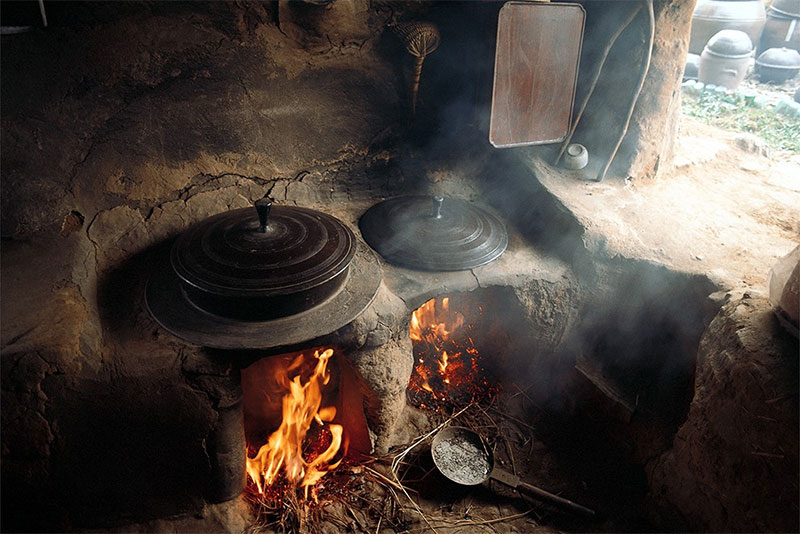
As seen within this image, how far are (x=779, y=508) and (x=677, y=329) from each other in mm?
1180

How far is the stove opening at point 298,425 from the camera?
3129 mm

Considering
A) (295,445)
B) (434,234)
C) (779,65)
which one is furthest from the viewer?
(779,65)

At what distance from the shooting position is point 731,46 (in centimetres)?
747

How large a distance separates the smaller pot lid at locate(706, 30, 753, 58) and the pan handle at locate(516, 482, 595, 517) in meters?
7.60

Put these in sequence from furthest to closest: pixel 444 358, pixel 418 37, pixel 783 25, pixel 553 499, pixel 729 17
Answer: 1. pixel 783 25
2. pixel 729 17
3. pixel 444 358
4. pixel 418 37
5. pixel 553 499

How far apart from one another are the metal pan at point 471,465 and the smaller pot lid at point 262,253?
152cm

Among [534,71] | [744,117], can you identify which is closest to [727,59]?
[744,117]

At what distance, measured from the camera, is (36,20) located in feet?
7.21

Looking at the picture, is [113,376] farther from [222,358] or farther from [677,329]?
[677,329]

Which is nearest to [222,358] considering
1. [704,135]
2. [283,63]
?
[283,63]

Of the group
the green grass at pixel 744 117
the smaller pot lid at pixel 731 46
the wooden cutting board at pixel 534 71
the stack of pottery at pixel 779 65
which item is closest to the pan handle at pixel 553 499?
the wooden cutting board at pixel 534 71

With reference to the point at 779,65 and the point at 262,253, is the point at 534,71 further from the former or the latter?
the point at 779,65

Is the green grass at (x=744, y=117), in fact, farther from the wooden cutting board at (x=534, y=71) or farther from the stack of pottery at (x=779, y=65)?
the wooden cutting board at (x=534, y=71)

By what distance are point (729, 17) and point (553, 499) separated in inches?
391
